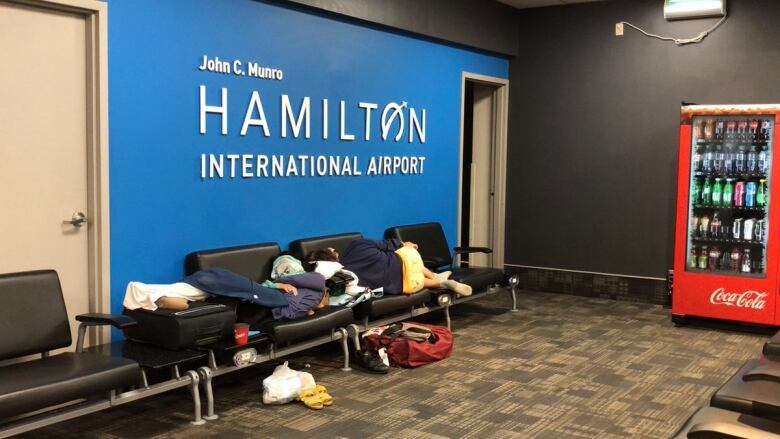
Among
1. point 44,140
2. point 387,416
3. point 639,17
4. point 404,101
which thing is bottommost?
point 387,416

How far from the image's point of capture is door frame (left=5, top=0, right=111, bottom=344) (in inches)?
170

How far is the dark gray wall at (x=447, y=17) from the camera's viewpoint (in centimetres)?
608

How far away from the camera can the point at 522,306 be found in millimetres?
7379

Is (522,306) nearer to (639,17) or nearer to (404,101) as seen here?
(404,101)

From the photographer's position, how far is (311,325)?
4.66 metres

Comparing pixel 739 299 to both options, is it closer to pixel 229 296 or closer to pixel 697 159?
pixel 697 159

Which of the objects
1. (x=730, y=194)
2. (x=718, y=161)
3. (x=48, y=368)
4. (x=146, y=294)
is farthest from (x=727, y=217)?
(x=48, y=368)

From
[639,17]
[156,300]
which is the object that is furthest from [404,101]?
[156,300]

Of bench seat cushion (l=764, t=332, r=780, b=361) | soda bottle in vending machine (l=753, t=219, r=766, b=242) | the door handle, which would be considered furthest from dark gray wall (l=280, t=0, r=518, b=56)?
bench seat cushion (l=764, t=332, r=780, b=361)

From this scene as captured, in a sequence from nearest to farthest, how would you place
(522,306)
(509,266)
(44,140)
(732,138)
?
(44,140)
(732,138)
(522,306)
(509,266)

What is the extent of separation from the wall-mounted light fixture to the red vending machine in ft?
3.56

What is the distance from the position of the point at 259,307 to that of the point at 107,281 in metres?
0.85

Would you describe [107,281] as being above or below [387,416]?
above

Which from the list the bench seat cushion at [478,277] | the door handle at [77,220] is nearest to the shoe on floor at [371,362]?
the bench seat cushion at [478,277]
